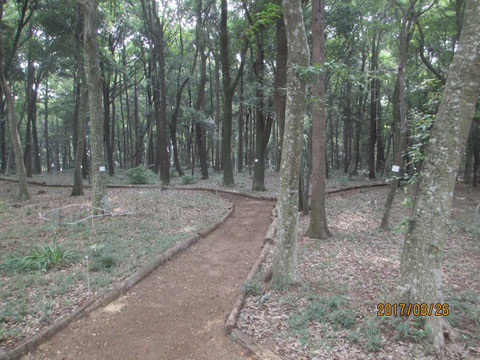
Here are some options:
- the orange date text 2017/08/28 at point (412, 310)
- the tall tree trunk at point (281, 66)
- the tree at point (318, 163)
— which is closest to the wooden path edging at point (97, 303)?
the tree at point (318, 163)

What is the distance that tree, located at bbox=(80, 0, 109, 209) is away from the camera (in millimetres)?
9031

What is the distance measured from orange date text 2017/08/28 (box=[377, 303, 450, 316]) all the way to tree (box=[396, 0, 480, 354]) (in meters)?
0.06

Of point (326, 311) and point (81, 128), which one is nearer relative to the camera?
point (326, 311)

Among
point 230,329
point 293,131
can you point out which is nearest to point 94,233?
point 230,329

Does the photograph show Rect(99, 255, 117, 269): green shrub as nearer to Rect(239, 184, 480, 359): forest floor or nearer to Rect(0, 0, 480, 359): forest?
Rect(0, 0, 480, 359): forest

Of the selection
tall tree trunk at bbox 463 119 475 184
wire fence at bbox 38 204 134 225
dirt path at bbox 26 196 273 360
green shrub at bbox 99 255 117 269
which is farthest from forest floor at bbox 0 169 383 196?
green shrub at bbox 99 255 117 269

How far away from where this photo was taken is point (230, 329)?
3.71 metres

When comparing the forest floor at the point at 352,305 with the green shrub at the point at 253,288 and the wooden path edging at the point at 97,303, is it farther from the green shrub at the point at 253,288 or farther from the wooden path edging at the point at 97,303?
the wooden path edging at the point at 97,303

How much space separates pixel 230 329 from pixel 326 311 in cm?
132

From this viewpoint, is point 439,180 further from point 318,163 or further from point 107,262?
point 107,262

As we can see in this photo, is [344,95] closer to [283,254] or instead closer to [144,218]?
[144,218]

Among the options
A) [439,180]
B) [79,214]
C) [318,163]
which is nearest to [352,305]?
[439,180]

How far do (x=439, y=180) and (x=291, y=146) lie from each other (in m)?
1.96

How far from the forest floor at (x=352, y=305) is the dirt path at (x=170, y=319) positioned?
486 millimetres
